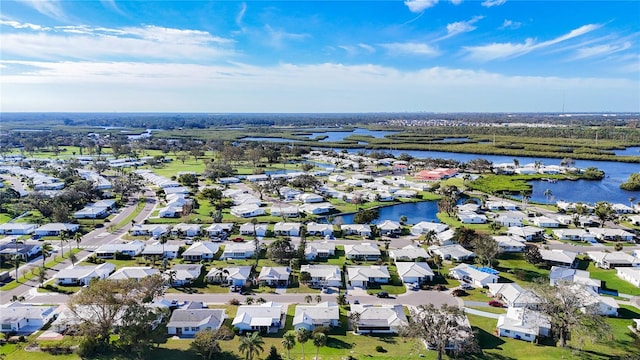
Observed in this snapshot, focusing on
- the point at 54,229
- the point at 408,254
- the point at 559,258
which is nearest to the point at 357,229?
the point at 408,254

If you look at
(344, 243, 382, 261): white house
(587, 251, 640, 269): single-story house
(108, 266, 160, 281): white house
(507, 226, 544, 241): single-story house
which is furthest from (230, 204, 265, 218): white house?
(587, 251, 640, 269): single-story house

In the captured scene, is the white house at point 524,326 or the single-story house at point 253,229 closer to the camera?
the white house at point 524,326

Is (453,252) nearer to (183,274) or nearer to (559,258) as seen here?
(559,258)

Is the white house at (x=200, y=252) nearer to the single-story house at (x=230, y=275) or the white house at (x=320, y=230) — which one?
the single-story house at (x=230, y=275)

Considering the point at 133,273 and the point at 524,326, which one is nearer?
the point at 524,326

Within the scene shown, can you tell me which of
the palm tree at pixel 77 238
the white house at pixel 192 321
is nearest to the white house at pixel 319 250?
the white house at pixel 192 321

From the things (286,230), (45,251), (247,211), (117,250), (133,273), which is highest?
(45,251)
